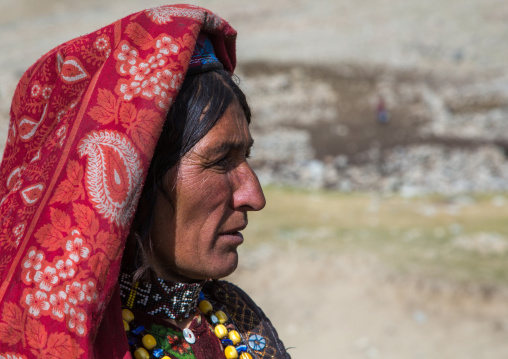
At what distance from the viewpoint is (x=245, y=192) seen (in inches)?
63.6

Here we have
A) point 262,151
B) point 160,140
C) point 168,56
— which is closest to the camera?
point 168,56

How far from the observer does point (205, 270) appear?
1577 mm

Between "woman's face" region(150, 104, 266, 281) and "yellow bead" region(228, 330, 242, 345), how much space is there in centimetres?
29

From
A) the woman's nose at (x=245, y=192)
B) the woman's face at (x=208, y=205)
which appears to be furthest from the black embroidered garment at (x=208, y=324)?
the woman's nose at (x=245, y=192)

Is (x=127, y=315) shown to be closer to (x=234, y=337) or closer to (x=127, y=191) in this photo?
(x=234, y=337)

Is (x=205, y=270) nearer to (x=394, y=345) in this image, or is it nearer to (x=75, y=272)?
(x=75, y=272)

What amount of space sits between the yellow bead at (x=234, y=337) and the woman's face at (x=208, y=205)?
285 mm

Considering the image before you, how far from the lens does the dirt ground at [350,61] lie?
6484mm

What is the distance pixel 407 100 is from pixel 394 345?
12813mm

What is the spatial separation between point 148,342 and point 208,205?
38 centimetres

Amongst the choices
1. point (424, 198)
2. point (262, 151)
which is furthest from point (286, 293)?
point (262, 151)

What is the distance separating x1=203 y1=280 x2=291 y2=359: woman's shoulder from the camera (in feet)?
6.19

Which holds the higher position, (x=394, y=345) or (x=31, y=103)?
(x=31, y=103)

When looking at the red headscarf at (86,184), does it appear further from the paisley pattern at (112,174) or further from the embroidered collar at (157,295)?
the embroidered collar at (157,295)
